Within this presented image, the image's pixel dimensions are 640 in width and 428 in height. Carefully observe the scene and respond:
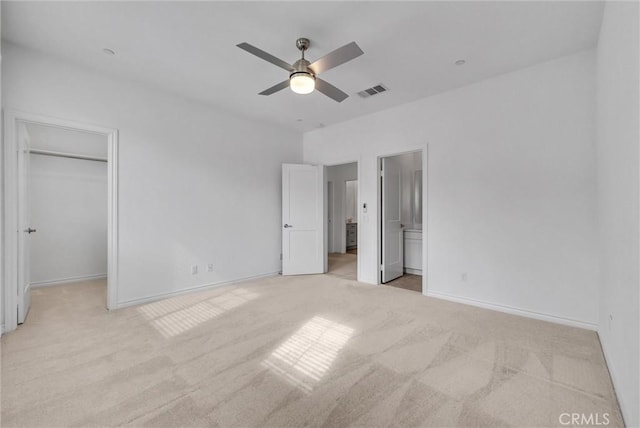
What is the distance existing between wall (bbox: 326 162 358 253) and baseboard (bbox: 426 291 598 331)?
14.9 ft

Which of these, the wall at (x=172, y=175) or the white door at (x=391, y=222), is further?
the white door at (x=391, y=222)

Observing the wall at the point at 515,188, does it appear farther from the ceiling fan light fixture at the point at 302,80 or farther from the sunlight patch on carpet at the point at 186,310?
→ the sunlight patch on carpet at the point at 186,310

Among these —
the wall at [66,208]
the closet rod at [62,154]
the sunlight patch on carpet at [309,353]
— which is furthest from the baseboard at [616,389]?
the closet rod at [62,154]

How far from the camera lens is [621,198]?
171 cm

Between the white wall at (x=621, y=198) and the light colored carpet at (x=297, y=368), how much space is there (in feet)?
1.13

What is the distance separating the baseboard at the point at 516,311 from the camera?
2.79 metres

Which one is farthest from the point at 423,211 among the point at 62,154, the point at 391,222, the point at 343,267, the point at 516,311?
the point at 62,154

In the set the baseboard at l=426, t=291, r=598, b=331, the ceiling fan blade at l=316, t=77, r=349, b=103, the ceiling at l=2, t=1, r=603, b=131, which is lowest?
the baseboard at l=426, t=291, r=598, b=331

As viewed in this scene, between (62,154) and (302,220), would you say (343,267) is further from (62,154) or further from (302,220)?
(62,154)

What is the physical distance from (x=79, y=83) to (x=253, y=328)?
11.0ft

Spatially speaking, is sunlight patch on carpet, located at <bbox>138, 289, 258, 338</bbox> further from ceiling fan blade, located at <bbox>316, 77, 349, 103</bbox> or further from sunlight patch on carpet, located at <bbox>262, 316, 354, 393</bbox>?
ceiling fan blade, located at <bbox>316, 77, 349, 103</bbox>

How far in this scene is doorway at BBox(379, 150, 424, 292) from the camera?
4559 mm

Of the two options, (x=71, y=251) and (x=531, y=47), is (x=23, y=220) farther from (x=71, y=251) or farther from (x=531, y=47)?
(x=531, y=47)

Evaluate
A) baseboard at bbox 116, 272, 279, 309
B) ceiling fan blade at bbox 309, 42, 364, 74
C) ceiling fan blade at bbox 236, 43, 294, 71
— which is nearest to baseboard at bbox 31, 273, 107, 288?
baseboard at bbox 116, 272, 279, 309
